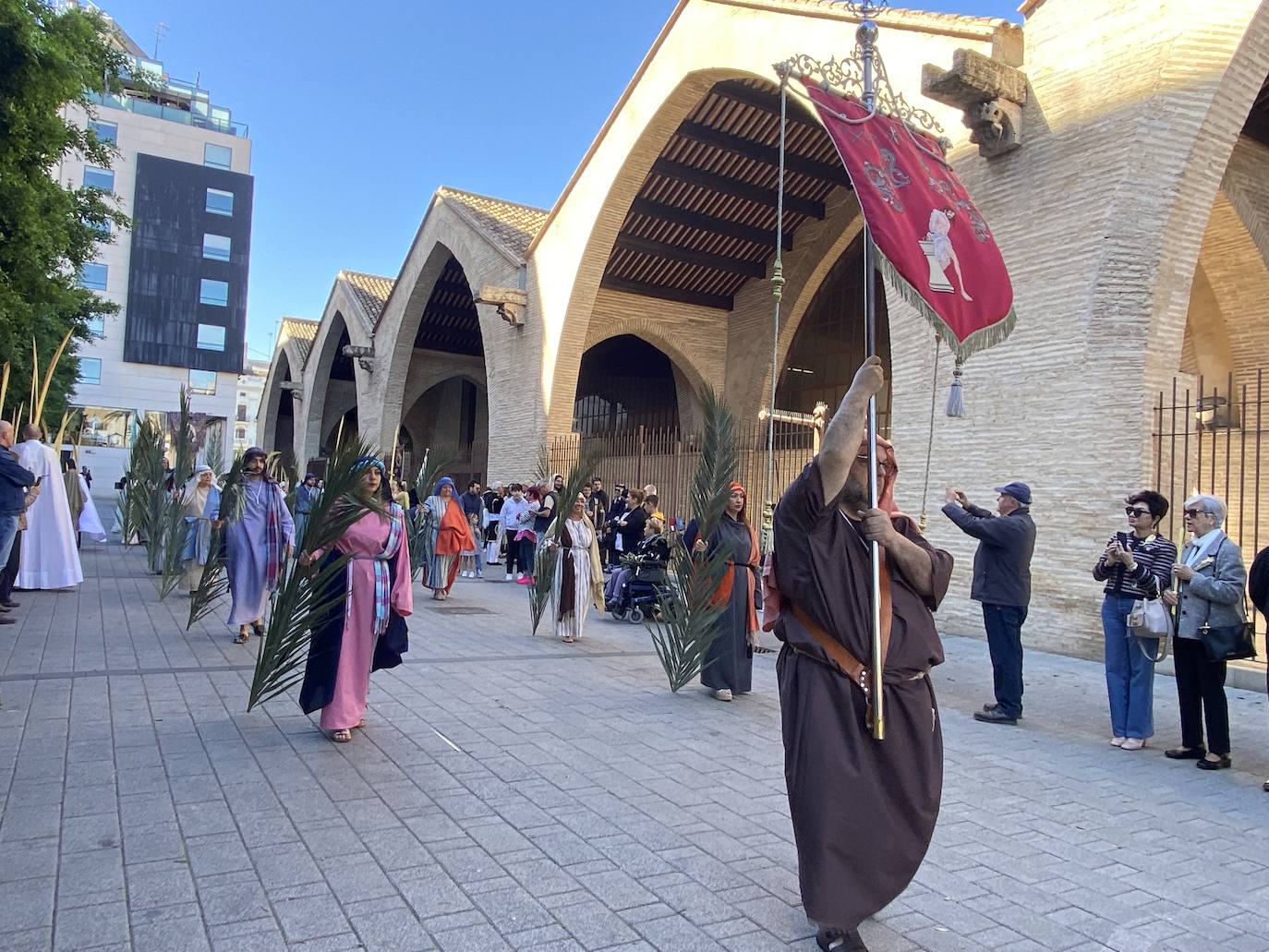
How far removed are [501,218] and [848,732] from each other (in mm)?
23009

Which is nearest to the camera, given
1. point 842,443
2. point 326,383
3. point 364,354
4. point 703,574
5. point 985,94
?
point 842,443

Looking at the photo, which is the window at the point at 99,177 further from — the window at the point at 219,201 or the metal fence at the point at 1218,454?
the metal fence at the point at 1218,454

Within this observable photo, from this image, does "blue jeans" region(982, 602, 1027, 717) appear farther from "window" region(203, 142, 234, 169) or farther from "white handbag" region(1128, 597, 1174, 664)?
"window" region(203, 142, 234, 169)

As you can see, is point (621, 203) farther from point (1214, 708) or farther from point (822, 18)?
point (1214, 708)

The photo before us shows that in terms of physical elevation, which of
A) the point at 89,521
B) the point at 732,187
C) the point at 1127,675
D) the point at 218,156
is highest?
the point at 218,156

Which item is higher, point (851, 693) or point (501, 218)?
point (501, 218)

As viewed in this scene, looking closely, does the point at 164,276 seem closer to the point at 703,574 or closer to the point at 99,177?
the point at 99,177

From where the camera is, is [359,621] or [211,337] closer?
[359,621]

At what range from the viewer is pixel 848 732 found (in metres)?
2.88

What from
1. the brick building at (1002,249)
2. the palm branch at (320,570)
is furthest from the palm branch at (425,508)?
the palm branch at (320,570)

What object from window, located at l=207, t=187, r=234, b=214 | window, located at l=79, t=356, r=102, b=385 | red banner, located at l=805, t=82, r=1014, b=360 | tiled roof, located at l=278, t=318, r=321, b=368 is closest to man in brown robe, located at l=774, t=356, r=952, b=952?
red banner, located at l=805, t=82, r=1014, b=360

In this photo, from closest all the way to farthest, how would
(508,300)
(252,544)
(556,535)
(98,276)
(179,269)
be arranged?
(252,544) → (556,535) → (508,300) → (98,276) → (179,269)

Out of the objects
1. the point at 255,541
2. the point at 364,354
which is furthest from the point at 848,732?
the point at 364,354

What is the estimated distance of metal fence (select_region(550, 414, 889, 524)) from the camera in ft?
51.8
